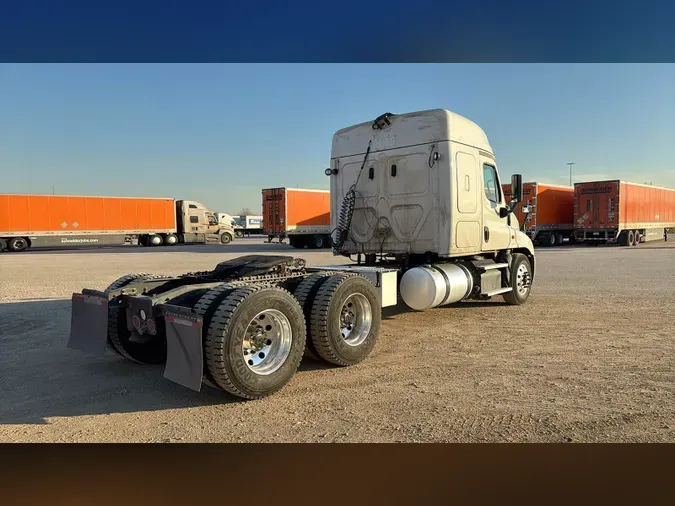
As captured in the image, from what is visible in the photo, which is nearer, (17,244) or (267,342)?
(267,342)

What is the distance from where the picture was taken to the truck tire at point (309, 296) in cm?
535

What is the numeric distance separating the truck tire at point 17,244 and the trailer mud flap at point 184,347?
29.1 m

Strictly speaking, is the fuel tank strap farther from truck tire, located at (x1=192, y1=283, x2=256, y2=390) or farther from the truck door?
truck tire, located at (x1=192, y1=283, x2=256, y2=390)

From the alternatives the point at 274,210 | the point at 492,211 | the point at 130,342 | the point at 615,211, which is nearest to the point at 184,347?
the point at 130,342

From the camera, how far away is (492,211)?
27.7 feet

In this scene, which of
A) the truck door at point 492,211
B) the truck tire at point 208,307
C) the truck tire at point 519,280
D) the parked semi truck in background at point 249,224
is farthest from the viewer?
the parked semi truck in background at point 249,224

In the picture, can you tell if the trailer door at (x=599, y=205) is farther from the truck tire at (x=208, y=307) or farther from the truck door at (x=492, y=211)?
the truck tire at (x=208, y=307)

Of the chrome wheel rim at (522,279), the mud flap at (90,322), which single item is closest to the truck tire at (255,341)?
the mud flap at (90,322)

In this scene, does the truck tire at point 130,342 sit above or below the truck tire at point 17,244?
below

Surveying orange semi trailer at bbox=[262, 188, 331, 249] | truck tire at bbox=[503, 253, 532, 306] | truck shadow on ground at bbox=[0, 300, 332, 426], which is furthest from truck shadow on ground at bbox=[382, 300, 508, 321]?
orange semi trailer at bbox=[262, 188, 331, 249]

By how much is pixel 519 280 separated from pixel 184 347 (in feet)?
22.9

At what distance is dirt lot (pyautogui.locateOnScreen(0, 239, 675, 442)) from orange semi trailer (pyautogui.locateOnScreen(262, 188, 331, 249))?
21.2 meters

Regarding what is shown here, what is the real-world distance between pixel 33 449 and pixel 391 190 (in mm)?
5783

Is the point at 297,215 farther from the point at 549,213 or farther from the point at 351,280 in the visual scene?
the point at 351,280
